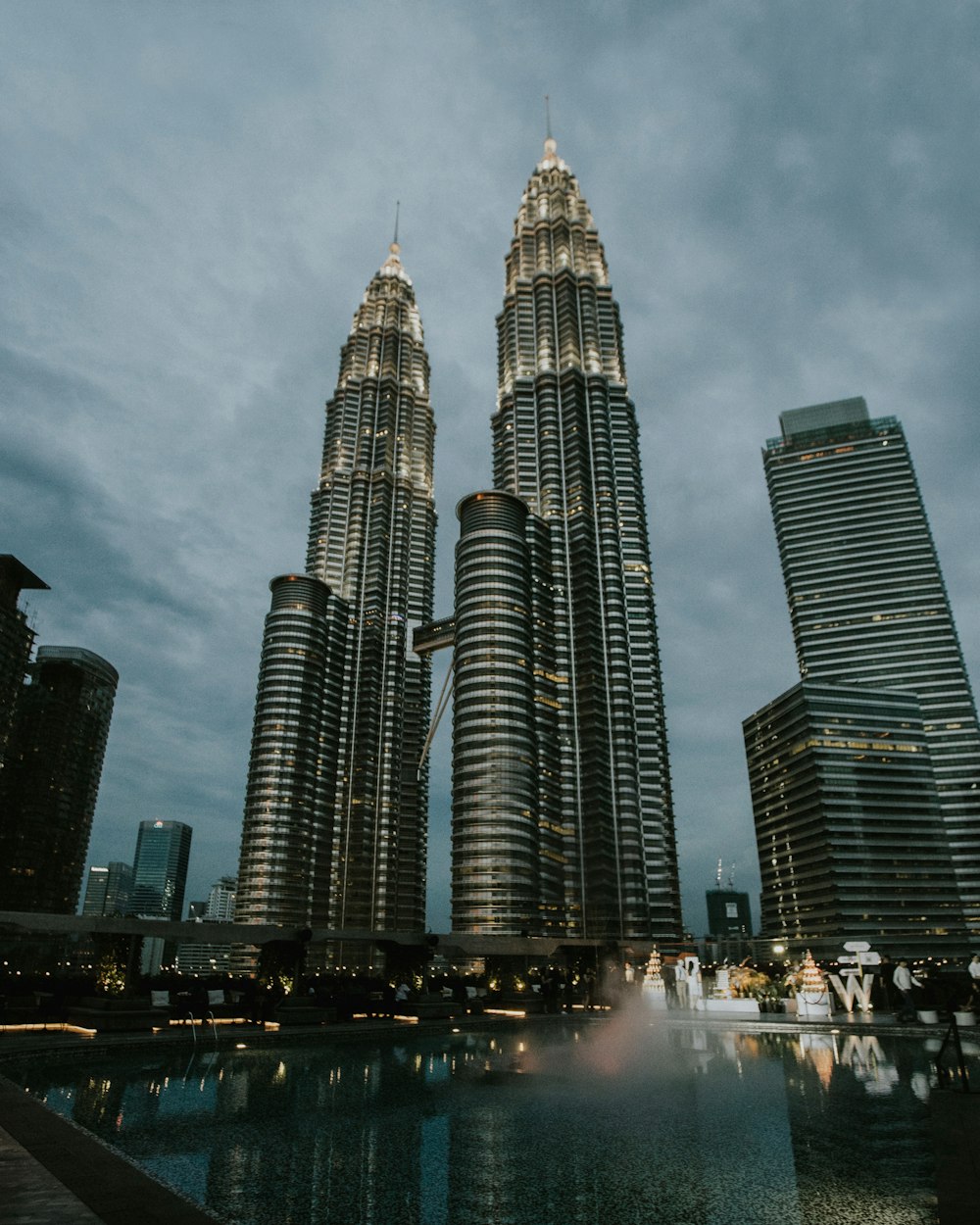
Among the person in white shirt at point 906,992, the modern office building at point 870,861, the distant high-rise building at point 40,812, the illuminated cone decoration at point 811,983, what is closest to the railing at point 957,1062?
the person in white shirt at point 906,992

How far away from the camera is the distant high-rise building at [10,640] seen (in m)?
165

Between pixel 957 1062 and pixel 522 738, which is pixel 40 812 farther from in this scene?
pixel 957 1062

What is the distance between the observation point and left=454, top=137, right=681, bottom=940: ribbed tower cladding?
157 metres

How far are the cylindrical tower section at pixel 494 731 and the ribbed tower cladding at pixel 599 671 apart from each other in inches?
104

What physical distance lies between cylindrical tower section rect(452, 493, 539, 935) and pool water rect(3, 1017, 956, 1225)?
381ft

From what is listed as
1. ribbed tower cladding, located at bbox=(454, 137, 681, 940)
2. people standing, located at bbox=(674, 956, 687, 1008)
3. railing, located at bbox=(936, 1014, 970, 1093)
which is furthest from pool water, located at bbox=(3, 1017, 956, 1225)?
ribbed tower cladding, located at bbox=(454, 137, 681, 940)

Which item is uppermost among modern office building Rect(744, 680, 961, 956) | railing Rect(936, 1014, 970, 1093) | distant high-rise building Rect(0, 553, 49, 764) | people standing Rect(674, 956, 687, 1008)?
distant high-rise building Rect(0, 553, 49, 764)

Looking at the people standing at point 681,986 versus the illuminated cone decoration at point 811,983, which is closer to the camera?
the illuminated cone decoration at point 811,983

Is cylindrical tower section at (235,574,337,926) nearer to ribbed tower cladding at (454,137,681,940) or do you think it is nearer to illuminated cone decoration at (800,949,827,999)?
ribbed tower cladding at (454,137,681,940)

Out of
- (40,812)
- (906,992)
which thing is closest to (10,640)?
(40,812)

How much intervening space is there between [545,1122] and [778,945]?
686 feet

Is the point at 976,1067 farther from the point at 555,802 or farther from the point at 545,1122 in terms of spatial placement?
the point at 555,802

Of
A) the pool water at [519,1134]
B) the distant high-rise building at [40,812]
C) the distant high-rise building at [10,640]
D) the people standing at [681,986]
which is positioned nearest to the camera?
the pool water at [519,1134]

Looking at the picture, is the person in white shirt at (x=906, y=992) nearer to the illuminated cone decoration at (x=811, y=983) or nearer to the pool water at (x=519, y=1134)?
the illuminated cone decoration at (x=811, y=983)
